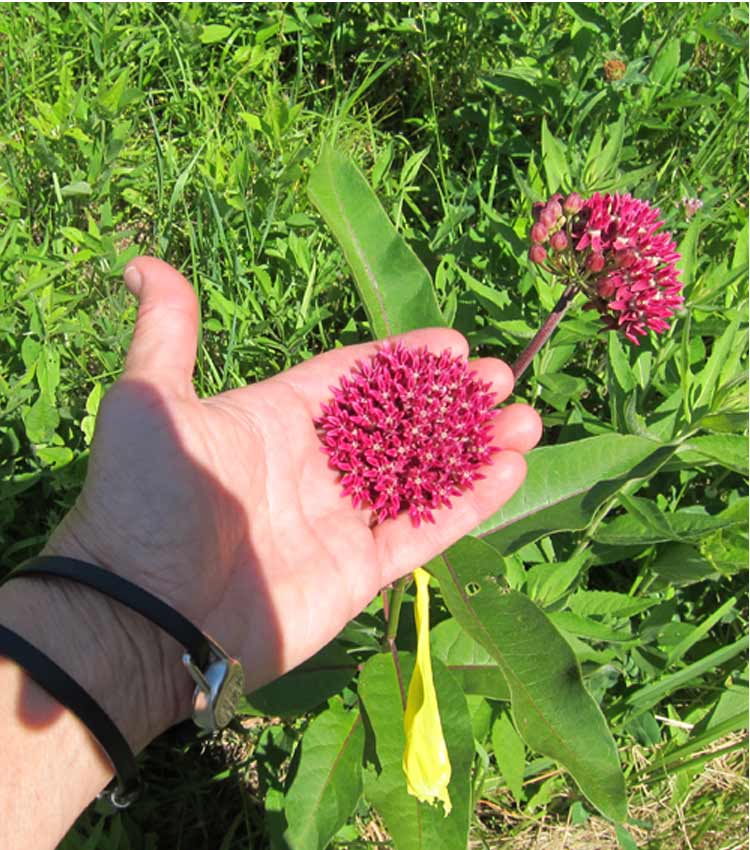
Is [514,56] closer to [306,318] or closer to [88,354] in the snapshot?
[306,318]

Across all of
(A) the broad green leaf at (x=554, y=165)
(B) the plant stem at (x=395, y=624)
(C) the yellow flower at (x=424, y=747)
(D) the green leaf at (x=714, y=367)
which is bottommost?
(B) the plant stem at (x=395, y=624)

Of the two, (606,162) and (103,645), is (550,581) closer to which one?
(103,645)

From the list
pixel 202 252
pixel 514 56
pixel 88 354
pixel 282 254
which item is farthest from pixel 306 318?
pixel 514 56

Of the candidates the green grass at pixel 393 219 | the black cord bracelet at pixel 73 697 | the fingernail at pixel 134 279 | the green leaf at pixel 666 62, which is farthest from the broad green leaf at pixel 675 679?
the green leaf at pixel 666 62

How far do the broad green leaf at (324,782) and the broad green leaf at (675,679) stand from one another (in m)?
0.76

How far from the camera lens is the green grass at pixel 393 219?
7.13ft

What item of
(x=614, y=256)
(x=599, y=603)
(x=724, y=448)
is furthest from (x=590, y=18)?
(x=599, y=603)

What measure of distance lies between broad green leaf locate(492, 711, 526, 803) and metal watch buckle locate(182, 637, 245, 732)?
77cm

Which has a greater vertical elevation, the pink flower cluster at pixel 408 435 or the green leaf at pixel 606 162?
the green leaf at pixel 606 162

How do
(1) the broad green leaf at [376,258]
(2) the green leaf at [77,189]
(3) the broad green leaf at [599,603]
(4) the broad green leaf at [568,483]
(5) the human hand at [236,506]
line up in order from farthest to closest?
(2) the green leaf at [77,189]
(3) the broad green leaf at [599,603]
(1) the broad green leaf at [376,258]
(4) the broad green leaf at [568,483]
(5) the human hand at [236,506]

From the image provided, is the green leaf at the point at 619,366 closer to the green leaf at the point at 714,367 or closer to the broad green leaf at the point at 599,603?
the green leaf at the point at 714,367

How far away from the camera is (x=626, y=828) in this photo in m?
2.20

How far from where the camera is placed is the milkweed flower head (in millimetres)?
1881

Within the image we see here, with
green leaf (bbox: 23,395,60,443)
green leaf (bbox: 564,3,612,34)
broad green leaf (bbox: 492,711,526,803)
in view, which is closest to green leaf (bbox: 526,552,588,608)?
broad green leaf (bbox: 492,711,526,803)
